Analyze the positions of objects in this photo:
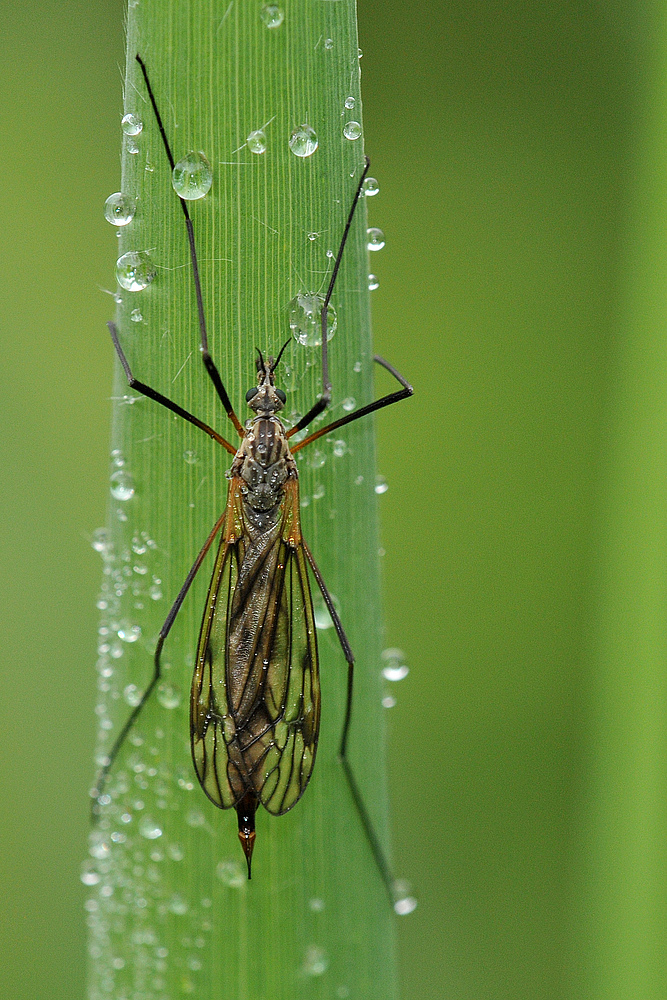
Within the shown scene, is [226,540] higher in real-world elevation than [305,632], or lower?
higher

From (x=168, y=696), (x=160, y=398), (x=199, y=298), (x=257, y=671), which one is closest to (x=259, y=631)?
(x=257, y=671)

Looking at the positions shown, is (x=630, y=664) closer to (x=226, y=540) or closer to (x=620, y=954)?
(x=620, y=954)

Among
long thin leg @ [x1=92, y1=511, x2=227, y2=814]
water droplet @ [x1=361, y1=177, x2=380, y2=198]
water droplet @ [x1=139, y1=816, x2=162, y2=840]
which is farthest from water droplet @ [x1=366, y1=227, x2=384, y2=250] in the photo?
water droplet @ [x1=139, y1=816, x2=162, y2=840]

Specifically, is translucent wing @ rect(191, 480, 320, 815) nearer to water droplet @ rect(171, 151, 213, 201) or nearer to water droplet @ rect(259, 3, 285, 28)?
water droplet @ rect(171, 151, 213, 201)

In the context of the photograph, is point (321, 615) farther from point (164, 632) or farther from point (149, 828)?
point (149, 828)

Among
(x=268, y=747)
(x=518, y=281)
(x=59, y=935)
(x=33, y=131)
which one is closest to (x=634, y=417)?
(x=268, y=747)

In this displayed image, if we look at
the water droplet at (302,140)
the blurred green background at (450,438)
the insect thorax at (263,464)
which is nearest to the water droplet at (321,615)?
the insect thorax at (263,464)

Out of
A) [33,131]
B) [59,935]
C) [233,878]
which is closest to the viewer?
[233,878]

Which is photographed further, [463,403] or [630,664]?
[463,403]
